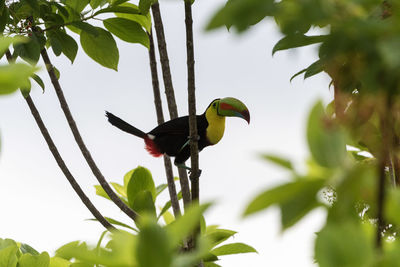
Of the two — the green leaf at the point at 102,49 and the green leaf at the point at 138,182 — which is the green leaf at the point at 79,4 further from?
the green leaf at the point at 138,182

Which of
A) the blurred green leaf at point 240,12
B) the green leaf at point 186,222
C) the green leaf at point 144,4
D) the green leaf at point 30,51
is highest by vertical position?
the green leaf at point 144,4

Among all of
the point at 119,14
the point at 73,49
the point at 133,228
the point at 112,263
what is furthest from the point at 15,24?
the point at 112,263

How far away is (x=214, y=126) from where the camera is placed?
3949 mm

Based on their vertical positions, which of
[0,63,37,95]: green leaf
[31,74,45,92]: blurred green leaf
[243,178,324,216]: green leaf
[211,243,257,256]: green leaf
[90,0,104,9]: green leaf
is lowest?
[243,178,324,216]: green leaf

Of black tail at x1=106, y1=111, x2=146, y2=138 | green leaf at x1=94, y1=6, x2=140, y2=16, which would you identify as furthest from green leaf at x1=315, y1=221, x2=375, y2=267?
black tail at x1=106, y1=111, x2=146, y2=138

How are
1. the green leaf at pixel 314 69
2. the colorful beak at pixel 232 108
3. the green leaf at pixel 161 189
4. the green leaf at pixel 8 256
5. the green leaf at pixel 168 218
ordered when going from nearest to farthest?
the green leaf at pixel 314 69 → the green leaf at pixel 8 256 → the green leaf at pixel 161 189 → the green leaf at pixel 168 218 → the colorful beak at pixel 232 108

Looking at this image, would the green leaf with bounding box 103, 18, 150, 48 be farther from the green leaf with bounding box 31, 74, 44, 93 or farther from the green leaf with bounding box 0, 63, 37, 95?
the green leaf with bounding box 0, 63, 37, 95

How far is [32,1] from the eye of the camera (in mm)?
1981

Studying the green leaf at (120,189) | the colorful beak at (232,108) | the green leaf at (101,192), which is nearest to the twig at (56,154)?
the green leaf at (101,192)

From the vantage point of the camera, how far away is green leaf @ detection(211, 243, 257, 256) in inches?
91.8

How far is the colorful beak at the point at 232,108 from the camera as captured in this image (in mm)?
3725

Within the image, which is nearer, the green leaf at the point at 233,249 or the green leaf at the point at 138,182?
the green leaf at the point at 233,249

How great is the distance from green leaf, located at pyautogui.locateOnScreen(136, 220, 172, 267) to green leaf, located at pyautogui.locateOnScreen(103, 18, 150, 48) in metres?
1.89

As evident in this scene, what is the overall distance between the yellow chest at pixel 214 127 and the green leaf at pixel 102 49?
1.69 m
